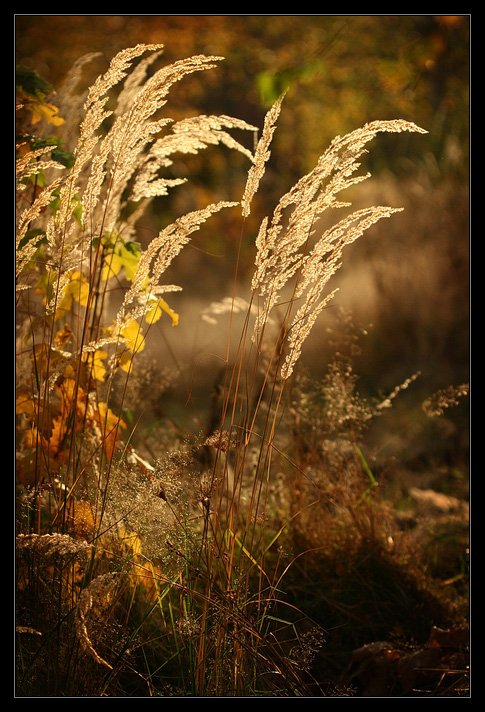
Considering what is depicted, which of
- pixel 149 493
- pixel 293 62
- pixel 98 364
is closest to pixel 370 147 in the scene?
pixel 293 62

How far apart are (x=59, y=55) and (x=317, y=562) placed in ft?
23.9

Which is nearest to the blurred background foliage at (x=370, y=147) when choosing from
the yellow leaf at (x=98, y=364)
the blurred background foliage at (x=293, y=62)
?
the blurred background foliage at (x=293, y=62)

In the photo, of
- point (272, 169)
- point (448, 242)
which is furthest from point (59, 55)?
point (448, 242)

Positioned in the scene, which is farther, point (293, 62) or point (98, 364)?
point (293, 62)

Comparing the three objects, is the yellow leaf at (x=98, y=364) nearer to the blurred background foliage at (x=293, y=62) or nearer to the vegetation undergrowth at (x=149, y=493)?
the vegetation undergrowth at (x=149, y=493)

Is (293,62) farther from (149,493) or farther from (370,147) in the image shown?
(149,493)

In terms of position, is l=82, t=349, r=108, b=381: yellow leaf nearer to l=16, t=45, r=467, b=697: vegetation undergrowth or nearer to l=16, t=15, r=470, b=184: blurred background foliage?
l=16, t=45, r=467, b=697: vegetation undergrowth

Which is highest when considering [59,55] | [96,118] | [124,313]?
[59,55]

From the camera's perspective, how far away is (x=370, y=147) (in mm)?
8156

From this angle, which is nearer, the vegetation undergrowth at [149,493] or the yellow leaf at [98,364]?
the vegetation undergrowth at [149,493]

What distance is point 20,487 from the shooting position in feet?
4.99

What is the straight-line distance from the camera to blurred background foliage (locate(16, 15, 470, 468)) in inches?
187

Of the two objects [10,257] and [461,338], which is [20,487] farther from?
[461,338]

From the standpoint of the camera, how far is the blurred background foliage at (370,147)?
4738mm
